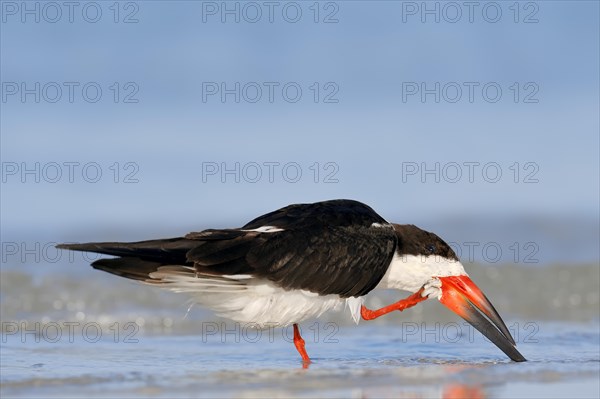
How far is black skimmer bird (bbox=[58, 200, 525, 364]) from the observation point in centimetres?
→ 830

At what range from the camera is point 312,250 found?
8672 mm

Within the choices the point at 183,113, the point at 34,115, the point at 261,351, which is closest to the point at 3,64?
the point at 34,115

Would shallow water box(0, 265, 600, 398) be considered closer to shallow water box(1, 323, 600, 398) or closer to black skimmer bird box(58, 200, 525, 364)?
shallow water box(1, 323, 600, 398)

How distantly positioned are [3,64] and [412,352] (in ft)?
53.8

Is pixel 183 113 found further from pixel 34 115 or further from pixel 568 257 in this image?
pixel 568 257

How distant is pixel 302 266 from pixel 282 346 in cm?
202

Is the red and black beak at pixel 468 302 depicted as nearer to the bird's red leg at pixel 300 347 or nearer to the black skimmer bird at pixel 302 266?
the black skimmer bird at pixel 302 266

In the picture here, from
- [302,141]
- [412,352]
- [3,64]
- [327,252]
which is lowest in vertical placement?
[412,352]

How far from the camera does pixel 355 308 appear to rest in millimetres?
9102

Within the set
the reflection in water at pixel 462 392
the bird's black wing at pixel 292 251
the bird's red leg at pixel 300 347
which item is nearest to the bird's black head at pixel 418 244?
the bird's black wing at pixel 292 251

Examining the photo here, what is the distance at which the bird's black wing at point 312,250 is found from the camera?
8406mm

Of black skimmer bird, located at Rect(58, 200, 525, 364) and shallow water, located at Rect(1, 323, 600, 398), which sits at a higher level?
black skimmer bird, located at Rect(58, 200, 525, 364)

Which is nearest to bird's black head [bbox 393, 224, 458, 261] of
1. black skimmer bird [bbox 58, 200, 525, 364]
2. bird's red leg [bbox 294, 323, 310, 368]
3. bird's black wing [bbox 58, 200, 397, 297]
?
black skimmer bird [bbox 58, 200, 525, 364]

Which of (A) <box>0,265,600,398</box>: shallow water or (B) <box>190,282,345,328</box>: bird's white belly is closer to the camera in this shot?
(A) <box>0,265,600,398</box>: shallow water
